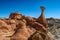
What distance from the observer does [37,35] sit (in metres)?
12.0

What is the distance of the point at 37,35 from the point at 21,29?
15.0ft

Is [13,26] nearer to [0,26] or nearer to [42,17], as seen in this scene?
[0,26]

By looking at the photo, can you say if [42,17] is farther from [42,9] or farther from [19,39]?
[19,39]

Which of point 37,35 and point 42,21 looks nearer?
point 37,35

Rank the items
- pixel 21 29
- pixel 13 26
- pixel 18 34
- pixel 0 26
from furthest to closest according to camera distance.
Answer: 1. pixel 13 26
2. pixel 0 26
3. pixel 21 29
4. pixel 18 34

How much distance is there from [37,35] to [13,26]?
1442cm

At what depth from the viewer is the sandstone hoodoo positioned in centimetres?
1241

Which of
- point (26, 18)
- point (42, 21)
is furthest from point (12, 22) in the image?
point (42, 21)

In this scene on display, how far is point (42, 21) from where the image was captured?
29750 mm

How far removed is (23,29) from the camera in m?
16.5

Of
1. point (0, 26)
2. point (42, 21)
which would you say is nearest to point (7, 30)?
point (0, 26)

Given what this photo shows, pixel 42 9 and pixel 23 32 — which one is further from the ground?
pixel 42 9

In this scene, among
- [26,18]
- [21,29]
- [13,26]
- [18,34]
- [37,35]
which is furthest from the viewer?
[26,18]

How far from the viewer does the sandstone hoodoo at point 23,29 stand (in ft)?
40.7
